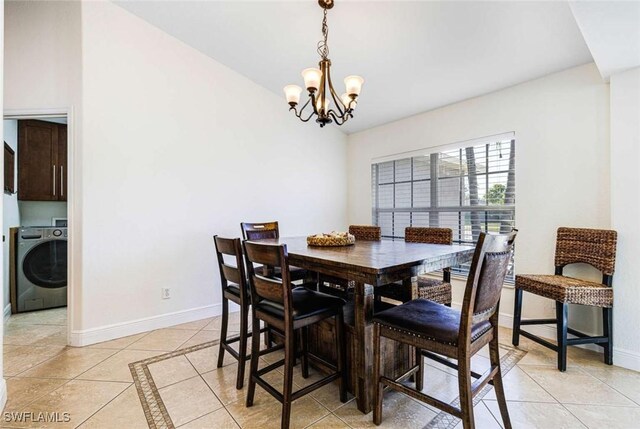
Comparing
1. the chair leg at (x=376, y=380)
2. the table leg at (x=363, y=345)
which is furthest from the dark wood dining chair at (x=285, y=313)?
the chair leg at (x=376, y=380)

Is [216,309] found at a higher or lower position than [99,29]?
lower

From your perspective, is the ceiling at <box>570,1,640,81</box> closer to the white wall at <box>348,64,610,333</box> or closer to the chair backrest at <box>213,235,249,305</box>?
the white wall at <box>348,64,610,333</box>

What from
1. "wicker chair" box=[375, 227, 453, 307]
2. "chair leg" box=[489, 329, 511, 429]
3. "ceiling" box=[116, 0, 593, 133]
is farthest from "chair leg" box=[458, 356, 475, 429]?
"ceiling" box=[116, 0, 593, 133]

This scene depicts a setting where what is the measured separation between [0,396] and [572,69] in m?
4.58

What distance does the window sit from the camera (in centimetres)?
298

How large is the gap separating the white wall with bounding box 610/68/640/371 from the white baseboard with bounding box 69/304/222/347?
357 cm

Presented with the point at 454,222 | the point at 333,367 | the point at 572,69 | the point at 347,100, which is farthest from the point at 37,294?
the point at 572,69

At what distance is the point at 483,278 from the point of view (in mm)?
1276

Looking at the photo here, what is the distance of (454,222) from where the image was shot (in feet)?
11.1

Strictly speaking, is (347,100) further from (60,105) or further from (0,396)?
(0,396)

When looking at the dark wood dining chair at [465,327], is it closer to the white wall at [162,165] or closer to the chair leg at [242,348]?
the chair leg at [242,348]

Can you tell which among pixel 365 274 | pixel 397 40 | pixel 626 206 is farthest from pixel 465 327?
pixel 397 40

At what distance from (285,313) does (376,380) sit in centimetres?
59

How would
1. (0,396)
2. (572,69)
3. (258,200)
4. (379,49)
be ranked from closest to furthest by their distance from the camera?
(0,396)
(572,69)
(379,49)
(258,200)
